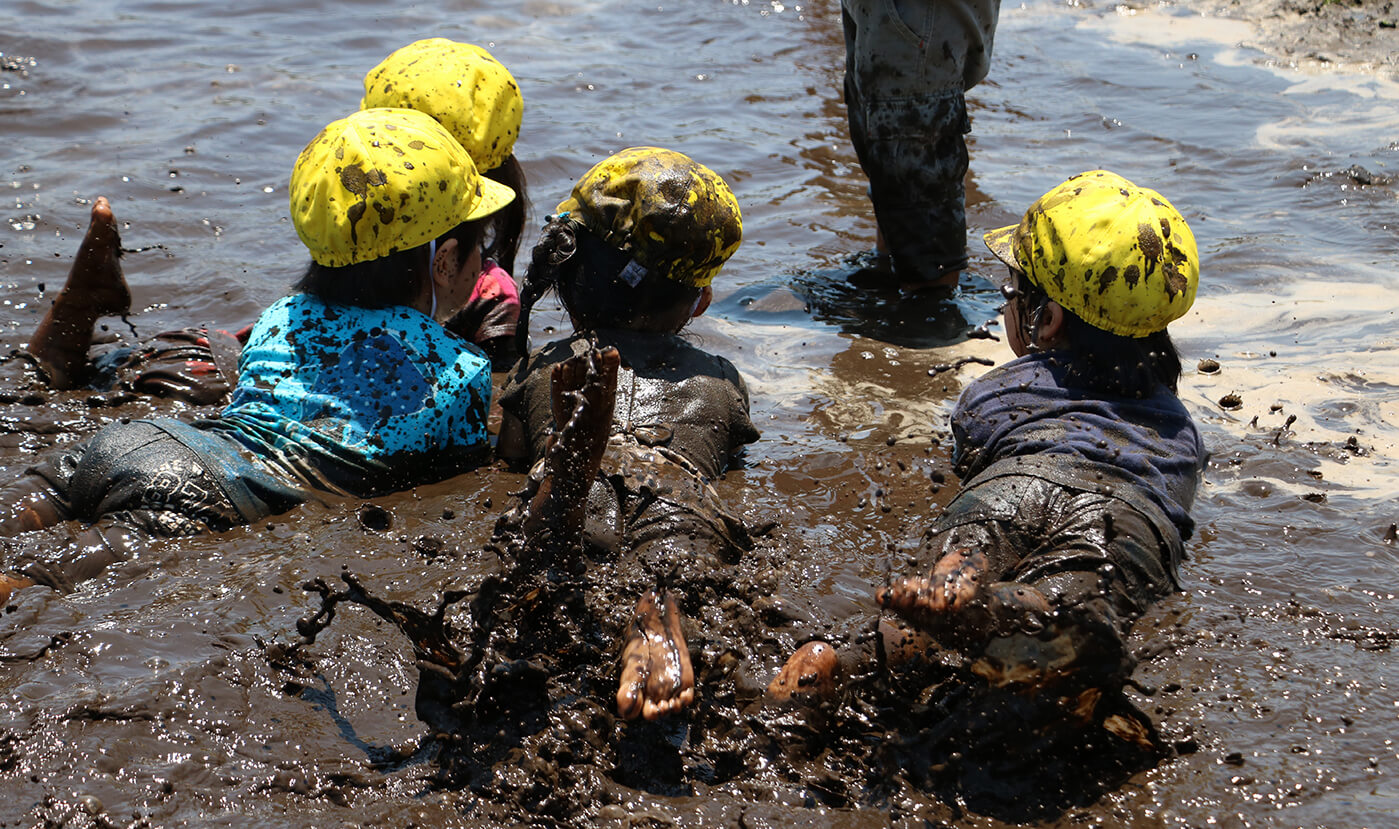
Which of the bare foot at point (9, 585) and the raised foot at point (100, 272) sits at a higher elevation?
the raised foot at point (100, 272)

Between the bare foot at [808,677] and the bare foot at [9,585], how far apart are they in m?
2.04

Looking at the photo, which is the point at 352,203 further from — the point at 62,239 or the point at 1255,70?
the point at 1255,70

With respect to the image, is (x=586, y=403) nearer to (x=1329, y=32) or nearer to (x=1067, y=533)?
(x=1067, y=533)

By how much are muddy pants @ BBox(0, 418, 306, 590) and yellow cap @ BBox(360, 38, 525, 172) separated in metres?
1.64

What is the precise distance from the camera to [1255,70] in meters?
9.02

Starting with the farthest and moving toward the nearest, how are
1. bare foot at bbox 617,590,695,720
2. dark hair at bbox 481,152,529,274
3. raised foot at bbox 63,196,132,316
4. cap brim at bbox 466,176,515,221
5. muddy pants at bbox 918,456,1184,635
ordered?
dark hair at bbox 481,152,529,274
raised foot at bbox 63,196,132,316
cap brim at bbox 466,176,515,221
muddy pants at bbox 918,456,1184,635
bare foot at bbox 617,590,695,720

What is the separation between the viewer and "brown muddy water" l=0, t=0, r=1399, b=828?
2.61 meters

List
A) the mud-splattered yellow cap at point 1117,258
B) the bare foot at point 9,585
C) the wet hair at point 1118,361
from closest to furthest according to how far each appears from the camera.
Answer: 1. the bare foot at point 9,585
2. the mud-splattered yellow cap at point 1117,258
3. the wet hair at point 1118,361

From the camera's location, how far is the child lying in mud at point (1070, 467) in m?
2.63

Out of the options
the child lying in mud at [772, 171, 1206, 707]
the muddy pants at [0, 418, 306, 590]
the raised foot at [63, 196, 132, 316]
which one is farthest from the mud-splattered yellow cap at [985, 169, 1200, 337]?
the raised foot at [63, 196, 132, 316]

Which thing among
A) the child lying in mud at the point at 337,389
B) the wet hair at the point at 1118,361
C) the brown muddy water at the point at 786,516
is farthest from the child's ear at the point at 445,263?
the wet hair at the point at 1118,361

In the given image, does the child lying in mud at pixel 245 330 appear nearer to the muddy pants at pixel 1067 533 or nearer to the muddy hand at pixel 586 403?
the muddy hand at pixel 586 403

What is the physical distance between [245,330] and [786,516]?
2.52 m

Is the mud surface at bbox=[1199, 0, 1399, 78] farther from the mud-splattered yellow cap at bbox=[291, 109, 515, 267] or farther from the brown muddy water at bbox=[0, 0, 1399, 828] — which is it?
the mud-splattered yellow cap at bbox=[291, 109, 515, 267]
